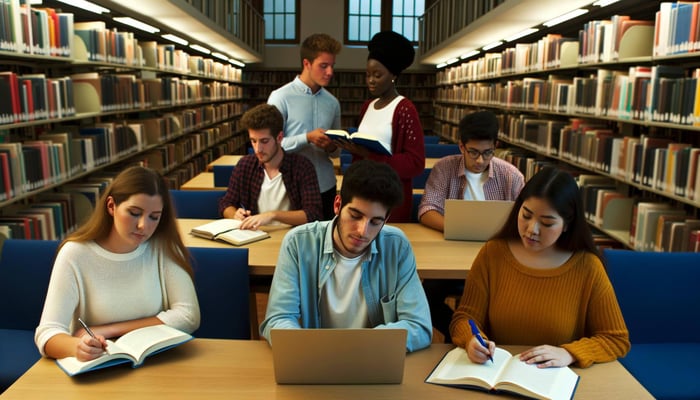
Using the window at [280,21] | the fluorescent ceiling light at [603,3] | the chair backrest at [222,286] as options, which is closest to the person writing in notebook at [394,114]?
the chair backrest at [222,286]

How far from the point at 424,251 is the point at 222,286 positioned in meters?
0.82

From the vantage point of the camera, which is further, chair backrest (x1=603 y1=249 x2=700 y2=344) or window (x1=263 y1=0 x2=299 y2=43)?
window (x1=263 y1=0 x2=299 y2=43)

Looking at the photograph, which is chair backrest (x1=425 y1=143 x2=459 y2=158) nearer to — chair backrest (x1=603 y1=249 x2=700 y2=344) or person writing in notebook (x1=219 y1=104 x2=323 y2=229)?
person writing in notebook (x1=219 y1=104 x2=323 y2=229)

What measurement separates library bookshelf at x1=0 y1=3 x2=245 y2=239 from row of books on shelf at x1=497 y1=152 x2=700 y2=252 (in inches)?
125

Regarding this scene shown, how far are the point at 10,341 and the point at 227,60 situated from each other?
9.34 metres

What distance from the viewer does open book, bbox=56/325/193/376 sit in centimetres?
128

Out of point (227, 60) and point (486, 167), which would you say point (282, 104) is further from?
point (227, 60)

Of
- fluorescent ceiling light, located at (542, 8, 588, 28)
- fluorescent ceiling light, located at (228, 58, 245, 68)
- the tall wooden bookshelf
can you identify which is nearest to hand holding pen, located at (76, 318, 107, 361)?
fluorescent ceiling light, located at (542, 8, 588, 28)

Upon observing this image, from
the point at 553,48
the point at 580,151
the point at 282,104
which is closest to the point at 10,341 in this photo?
the point at 282,104

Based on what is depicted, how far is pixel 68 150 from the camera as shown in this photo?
388 centimetres

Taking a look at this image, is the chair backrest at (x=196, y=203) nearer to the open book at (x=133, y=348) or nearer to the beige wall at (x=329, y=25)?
the open book at (x=133, y=348)

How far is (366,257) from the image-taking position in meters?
1.55

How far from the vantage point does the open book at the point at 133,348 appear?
1.28 metres

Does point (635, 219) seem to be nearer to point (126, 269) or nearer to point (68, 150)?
point (126, 269)
